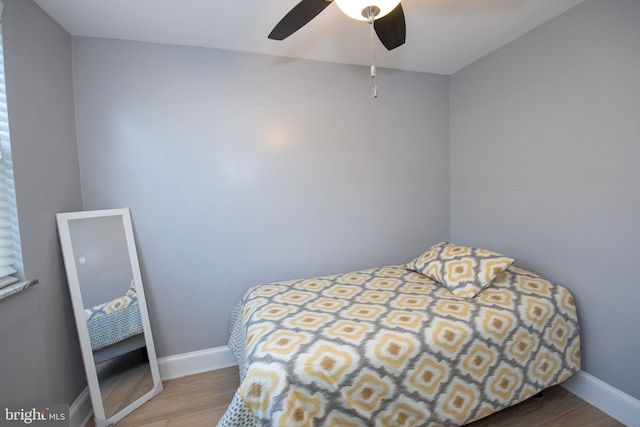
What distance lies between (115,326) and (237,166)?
1387 millimetres

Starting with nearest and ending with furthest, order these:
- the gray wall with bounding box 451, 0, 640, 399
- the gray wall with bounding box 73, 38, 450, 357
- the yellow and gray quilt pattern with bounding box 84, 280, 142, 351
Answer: the gray wall with bounding box 451, 0, 640, 399
the yellow and gray quilt pattern with bounding box 84, 280, 142, 351
the gray wall with bounding box 73, 38, 450, 357

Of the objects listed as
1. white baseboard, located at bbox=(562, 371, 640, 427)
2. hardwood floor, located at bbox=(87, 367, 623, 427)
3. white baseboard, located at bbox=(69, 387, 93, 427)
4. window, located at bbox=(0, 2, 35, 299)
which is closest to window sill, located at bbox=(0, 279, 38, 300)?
window, located at bbox=(0, 2, 35, 299)

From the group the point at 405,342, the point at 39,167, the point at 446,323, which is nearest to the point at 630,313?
the point at 446,323

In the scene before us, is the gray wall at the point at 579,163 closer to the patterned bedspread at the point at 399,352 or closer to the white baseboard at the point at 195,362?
the patterned bedspread at the point at 399,352

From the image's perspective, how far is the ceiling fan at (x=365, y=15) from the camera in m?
1.12

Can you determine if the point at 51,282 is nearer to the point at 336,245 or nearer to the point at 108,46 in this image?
the point at 108,46

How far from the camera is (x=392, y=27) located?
1380mm

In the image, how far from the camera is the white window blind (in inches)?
49.5

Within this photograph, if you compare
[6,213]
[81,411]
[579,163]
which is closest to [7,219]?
[6,213]

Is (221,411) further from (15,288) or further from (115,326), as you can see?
(15,288)

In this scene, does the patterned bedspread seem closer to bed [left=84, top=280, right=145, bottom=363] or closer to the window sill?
bed [left=84, top=280, right=145, bottom=363]

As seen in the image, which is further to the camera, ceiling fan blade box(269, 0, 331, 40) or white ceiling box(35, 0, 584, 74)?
white ceiling box(35, 0, 584, 74)

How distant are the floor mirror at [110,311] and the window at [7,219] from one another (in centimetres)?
30

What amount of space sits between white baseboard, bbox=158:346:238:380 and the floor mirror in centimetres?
12
